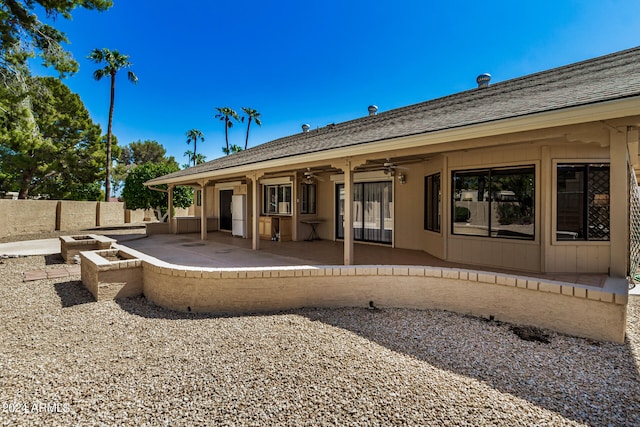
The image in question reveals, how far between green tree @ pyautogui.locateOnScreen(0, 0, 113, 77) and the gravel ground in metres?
7.54

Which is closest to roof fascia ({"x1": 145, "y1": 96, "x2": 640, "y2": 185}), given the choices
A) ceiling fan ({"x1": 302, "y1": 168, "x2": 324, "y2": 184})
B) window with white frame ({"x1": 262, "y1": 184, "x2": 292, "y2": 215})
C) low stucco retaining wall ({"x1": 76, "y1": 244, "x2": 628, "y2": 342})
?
low stucco retaining wall ({"x1": 76, "y1": 244, "x2": 628, "y2": 342})

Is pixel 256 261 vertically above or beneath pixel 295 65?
beneath

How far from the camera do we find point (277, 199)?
461 inches

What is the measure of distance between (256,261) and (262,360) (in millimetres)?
3844

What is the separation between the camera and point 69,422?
2314 millimetres

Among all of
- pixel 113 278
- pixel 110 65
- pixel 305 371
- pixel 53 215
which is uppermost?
pixel 110 65

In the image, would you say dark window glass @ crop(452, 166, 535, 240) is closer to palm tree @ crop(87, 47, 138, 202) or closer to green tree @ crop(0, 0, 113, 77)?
green tree @ crop(0, 0, 113, 77)

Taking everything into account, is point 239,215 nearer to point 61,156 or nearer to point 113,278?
point 113,278

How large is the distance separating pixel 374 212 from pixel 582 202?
16.4 ft

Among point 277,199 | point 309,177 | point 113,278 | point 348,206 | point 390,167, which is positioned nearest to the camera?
point 113,278

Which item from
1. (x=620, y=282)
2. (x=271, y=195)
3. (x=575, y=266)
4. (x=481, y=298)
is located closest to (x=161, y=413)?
(x=481, y=298)

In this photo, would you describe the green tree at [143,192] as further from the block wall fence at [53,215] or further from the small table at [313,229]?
the small table at [313,229]

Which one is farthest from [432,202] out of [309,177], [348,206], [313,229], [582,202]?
[313,229]

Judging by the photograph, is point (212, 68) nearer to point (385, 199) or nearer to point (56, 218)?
point (56, 218)
